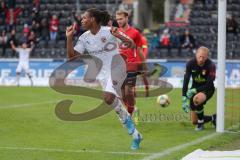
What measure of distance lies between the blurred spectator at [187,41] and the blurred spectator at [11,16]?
983 cm

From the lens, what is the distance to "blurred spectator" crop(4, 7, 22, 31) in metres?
35.2

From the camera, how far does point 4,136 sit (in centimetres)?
1116

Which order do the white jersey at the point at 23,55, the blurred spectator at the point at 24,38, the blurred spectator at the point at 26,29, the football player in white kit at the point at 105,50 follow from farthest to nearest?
the blurred spectator at the point at 26,29 → the blurred spectator at the point at 24,38 → the white jersey at the point at 23,55 → the football player in white kit at the point at 105,50

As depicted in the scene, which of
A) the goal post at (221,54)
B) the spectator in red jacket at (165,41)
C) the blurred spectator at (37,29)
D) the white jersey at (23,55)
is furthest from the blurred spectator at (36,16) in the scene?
the goal post at (221,54)

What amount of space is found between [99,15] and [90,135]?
8.56ft

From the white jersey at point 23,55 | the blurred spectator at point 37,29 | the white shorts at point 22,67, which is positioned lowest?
the white shorts at point 22,67

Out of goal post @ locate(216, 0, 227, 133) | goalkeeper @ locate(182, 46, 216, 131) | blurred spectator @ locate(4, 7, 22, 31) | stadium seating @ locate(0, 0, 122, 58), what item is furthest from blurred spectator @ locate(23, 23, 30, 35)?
goal post @ locate(216, 0, 227, 133)

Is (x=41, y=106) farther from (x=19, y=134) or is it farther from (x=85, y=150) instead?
(x=85, y=150)

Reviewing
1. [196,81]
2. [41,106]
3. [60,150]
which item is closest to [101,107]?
[41,106]

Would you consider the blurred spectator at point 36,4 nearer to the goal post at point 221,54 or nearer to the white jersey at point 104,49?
the goal post at point 221,54

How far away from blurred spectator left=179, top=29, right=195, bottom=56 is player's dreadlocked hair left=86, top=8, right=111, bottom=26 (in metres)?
21.0

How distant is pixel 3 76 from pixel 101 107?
40.8 feet

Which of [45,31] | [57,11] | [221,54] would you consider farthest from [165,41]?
[221,54]

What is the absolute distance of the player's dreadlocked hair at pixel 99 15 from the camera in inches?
379
